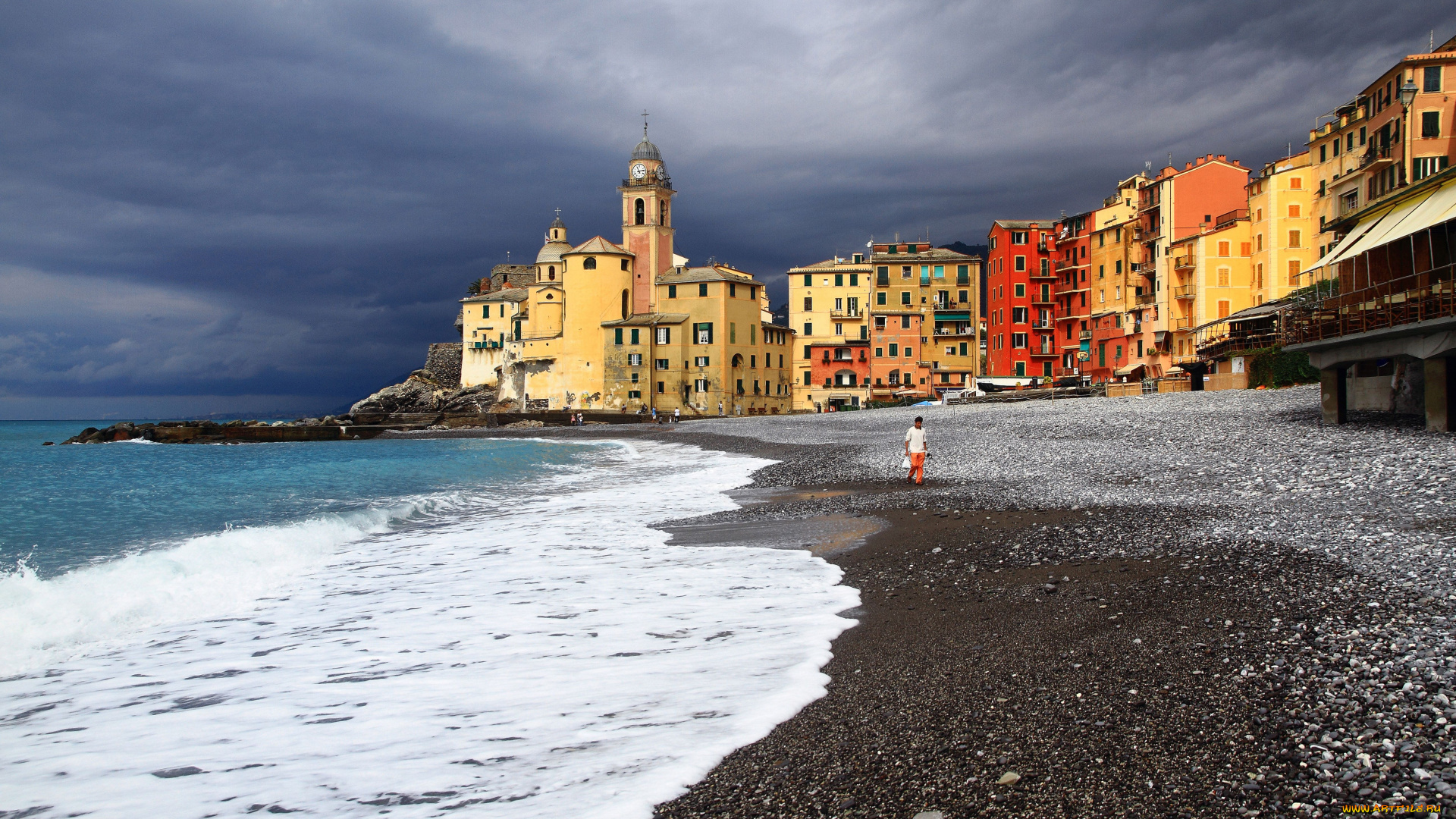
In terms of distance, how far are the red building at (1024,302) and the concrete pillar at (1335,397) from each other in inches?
1865

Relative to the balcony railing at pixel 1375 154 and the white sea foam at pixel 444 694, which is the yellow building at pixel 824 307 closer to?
the balcony railing at pixel 1375 154

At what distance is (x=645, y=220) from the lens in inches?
3039

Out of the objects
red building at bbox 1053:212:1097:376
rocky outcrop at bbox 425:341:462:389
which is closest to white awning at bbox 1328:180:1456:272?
red building at bbox 1053:212:1097:376

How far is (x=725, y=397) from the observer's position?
234 feet

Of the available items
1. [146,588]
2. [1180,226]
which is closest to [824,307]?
[1180,226]

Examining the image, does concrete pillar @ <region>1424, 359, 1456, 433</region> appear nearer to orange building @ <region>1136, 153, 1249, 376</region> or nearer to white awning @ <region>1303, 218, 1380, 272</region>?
white awning @ <region>1303, 218, 1380, 272</region>

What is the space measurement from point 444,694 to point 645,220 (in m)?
74.4

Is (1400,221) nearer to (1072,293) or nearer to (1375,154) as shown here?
(1375,154)

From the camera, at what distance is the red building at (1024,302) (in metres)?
65.8

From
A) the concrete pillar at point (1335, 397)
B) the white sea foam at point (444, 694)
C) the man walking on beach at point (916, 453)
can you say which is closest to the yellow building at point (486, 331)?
the man walking on beach at point (916, 453)

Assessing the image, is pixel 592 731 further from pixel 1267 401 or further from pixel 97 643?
pixel 1267 401

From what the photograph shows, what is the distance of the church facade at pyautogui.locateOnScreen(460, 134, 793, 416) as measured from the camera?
71.4 meters

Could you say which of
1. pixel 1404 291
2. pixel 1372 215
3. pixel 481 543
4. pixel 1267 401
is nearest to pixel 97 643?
pixel 481 543

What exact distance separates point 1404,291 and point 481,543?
17534 millimetres
